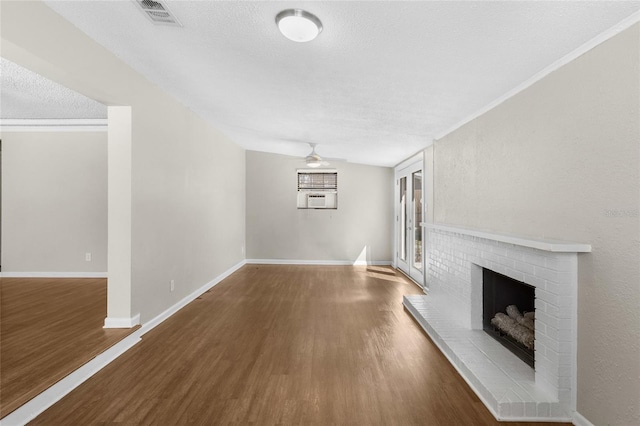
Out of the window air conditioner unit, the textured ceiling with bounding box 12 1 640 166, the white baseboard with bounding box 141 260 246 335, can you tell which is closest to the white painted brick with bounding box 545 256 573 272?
the textured ceiling with bounding box 12 1 640 166

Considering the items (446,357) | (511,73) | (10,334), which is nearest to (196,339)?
(10,334)

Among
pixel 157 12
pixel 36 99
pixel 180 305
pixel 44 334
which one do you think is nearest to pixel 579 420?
pixel 157 12

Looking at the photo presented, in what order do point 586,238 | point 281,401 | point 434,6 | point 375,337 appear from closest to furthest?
1. point 434,6
2. point 586,238
3. point 281,401
4. point 375,337

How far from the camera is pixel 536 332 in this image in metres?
2.02

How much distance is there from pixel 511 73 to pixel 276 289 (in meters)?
4.14

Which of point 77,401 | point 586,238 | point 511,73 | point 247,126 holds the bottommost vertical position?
point 77,401

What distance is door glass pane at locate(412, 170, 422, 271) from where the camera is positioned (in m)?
5.32

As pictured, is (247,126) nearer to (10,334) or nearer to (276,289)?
(276,289)

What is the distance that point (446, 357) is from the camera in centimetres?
262

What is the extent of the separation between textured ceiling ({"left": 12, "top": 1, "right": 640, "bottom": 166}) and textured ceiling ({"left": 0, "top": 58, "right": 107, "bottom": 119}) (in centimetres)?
140

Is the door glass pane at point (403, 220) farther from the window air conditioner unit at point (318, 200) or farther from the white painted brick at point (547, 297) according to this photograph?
the white painted brick at point (547, 297)

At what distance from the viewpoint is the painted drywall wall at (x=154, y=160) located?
6.67 ft

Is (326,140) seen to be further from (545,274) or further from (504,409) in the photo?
(504,409)

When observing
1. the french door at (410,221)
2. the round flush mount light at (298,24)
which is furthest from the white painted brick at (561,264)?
the french door at (410,221)
